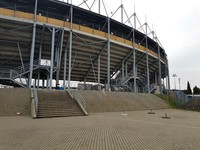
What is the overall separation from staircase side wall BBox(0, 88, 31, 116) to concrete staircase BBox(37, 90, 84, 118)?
2.98ft

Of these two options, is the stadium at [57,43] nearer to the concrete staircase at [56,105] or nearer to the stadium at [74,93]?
the stadium at [74,93]

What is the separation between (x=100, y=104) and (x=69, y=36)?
396 inches

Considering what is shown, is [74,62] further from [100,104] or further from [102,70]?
[100,104]

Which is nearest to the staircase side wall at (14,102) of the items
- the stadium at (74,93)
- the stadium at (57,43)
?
the stadium at (74,93)

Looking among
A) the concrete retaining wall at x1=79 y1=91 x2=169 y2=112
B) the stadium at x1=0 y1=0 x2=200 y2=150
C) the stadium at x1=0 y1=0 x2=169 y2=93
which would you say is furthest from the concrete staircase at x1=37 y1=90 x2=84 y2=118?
the stadium at x1=0 y1=0 x2=169 y2=93

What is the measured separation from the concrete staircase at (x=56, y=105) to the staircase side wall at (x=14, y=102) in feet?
2.98

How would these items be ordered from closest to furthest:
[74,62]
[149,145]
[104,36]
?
[149,145] → [104,36] → [74,62]

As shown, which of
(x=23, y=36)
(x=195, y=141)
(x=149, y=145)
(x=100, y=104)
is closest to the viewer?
(x=149, y=145)

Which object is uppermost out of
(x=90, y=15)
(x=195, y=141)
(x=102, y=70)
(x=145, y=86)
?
(x=90, y=15)

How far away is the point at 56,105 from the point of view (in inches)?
480

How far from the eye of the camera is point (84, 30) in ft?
68.7

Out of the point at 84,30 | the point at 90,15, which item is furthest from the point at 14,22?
the point at 90,15

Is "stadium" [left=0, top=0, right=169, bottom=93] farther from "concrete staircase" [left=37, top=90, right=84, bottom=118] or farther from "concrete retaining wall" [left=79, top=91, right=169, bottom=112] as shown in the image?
"concrete staircase" [left=37, top=90, right=84, bottom=118]

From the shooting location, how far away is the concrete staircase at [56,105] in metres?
10.9
